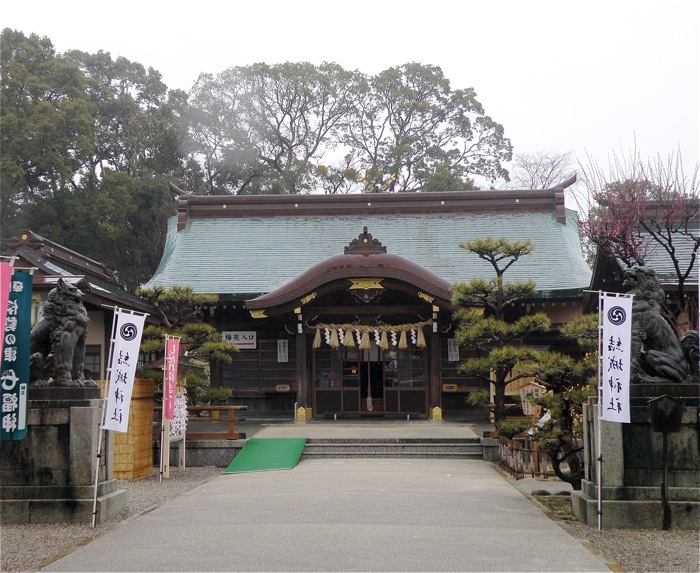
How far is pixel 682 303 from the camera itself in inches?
550

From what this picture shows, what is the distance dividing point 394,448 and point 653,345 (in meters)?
7.64

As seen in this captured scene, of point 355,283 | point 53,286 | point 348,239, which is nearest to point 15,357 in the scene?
point 355,283

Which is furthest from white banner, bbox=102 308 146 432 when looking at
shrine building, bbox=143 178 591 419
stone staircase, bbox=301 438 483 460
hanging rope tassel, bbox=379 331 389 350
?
hanging rope tassel, bbox=379 331 389 350

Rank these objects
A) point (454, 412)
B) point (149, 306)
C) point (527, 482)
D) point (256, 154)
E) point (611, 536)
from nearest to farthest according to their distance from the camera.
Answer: point (611, 536) < point (527, 482) < point (454, 412) < point (149, 306) < point (256, 154)

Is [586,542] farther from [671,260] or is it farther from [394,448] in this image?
[671,260]

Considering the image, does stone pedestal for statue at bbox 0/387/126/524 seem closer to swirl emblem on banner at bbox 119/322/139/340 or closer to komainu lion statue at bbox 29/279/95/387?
komainu lion statue at bbox 29/279/95/387

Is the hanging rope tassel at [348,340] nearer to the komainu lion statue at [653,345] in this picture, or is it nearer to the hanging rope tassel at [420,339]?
the hanging rope tassel at [420,339]

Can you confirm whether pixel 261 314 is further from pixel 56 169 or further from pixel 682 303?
pixel 56 169

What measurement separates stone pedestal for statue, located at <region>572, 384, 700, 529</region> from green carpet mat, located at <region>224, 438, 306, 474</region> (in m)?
6.73

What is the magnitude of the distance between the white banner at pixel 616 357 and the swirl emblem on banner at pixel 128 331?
5.77 metres

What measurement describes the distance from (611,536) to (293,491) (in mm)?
4589

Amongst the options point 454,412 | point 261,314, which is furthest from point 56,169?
point 454,412

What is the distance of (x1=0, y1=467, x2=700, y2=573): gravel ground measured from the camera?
6.80 meters

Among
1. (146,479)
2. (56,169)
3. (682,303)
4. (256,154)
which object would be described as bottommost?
(146,479)
